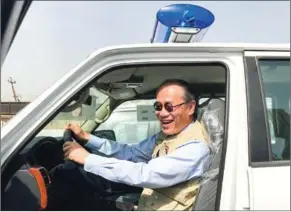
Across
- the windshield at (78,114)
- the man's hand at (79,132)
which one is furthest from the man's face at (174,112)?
the man's hand at (79,132)

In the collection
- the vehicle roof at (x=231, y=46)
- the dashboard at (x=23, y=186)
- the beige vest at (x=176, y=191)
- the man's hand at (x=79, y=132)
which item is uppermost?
the vehicle roof at (x=231, y=46)

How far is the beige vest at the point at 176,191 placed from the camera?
214 centimetres

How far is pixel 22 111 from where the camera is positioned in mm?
1938

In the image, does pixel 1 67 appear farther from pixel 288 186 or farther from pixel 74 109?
pixel 288 186

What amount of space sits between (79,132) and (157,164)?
73 cm

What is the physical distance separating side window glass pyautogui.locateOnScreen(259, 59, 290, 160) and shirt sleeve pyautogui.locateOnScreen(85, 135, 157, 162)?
3.09ft

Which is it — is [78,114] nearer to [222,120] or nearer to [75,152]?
[75,152]

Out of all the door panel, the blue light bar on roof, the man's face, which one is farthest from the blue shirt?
the blue light bar on roof

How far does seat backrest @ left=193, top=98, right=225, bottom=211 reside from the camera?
203 centimetres

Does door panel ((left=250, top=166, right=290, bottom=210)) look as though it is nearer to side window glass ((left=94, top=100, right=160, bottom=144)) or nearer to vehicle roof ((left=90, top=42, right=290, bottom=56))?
vehicle roof ((left=90, top=42, right=290, bottom=56))

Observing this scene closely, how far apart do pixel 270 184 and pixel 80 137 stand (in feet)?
3.91

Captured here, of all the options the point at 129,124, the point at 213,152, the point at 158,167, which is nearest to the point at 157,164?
the point at 158,167

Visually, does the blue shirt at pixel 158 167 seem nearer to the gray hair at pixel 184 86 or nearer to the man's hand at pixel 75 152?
the man's hand at pixel 75 152

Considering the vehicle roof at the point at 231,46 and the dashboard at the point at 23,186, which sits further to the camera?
the vehicle roof at the point at 231,46
